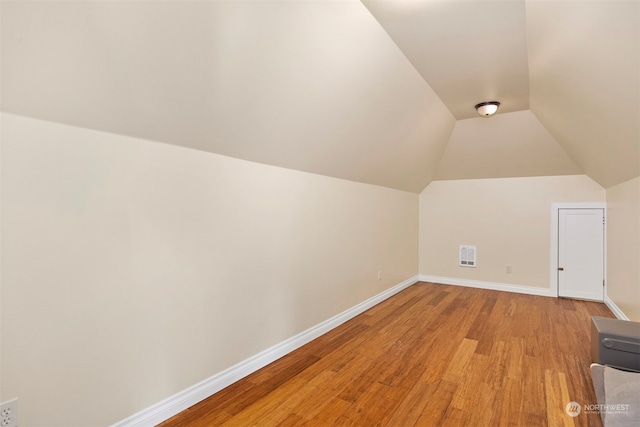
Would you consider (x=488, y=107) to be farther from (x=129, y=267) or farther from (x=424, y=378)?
(x=129, y=267)

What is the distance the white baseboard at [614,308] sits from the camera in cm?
393

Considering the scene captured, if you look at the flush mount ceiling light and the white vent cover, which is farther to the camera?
the white vent cover

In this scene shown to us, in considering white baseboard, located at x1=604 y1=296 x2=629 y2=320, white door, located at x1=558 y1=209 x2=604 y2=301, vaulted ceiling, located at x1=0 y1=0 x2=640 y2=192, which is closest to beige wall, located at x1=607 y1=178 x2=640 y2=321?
white baseboard, located at x1=604 y1=296 x2=629 y2=320

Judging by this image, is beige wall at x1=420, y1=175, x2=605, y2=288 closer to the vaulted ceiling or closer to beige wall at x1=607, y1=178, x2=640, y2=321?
beige wall at x1=607, y1=178, x2=640, y2=321

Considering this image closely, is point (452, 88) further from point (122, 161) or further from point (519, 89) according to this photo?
point (122, 161)

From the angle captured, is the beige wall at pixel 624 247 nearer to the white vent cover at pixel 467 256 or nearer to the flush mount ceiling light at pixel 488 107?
the flush mount ceiling light at pixel 488 107

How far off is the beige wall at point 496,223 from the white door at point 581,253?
0.63 feet

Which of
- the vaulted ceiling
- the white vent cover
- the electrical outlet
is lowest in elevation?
the electrical outlet

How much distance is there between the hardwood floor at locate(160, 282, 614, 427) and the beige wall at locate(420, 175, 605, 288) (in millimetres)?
1338

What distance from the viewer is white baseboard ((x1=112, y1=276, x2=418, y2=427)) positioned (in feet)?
6.60

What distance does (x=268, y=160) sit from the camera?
277cm

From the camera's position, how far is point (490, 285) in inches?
228

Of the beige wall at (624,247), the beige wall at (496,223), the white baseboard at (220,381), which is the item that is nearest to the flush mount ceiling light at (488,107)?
the beige wall at (624,247)

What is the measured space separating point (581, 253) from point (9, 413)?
21.3 feet
